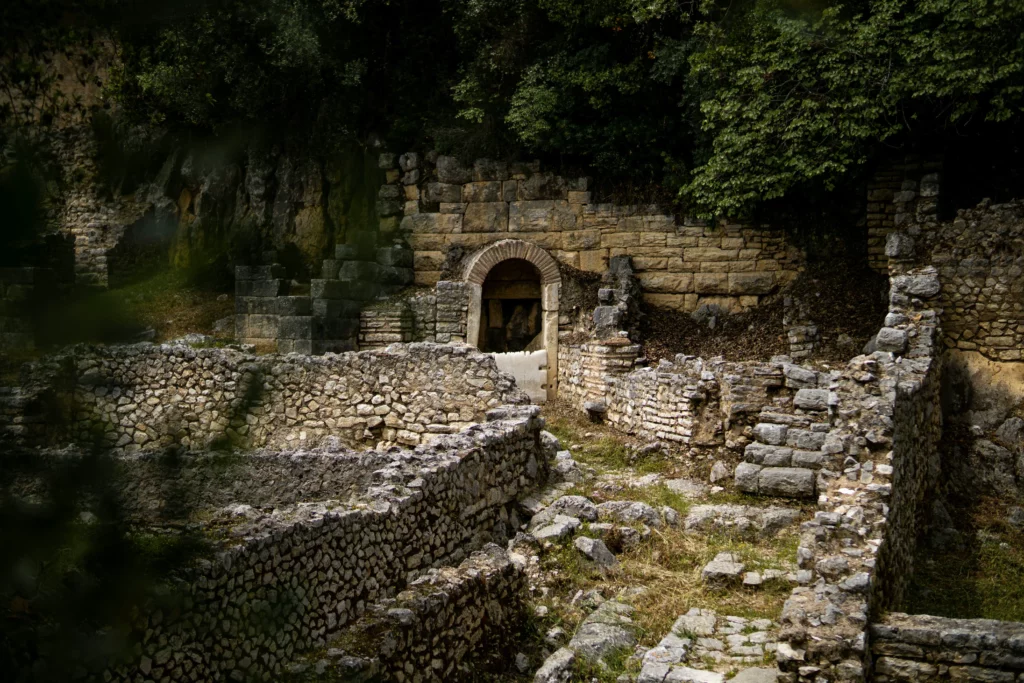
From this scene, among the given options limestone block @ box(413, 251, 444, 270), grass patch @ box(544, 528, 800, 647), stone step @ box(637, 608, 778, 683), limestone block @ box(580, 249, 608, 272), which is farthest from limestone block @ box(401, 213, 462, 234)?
stone step @ box(637, 608, 778, 683)

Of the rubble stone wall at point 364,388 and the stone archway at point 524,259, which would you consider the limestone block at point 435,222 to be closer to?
the stone archway at point 524,259

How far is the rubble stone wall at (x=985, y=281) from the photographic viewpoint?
13.0 metres

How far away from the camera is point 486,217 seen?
18.0 metres

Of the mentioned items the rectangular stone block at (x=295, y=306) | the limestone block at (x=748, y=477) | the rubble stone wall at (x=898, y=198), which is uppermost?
the rubble stone wall at (x=898, y=198)

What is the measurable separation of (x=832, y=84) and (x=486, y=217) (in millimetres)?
5742

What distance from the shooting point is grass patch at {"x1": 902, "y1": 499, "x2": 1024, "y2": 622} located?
8.88 meters

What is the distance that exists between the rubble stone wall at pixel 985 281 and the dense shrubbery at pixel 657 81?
1484 millimetres

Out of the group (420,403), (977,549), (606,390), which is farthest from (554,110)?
(977,549)

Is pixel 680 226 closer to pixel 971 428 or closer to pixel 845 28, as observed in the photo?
pixel 845 28

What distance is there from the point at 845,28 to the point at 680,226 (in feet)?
12.5

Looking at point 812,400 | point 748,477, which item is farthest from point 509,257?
point 748,477

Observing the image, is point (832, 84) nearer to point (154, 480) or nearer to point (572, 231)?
point (572, 231)

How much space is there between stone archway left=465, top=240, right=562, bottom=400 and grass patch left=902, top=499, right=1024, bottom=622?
7609 mm

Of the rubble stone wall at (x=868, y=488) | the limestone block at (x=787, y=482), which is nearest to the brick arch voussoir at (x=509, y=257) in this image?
the rubble stone wall at (x=868, y=488)
